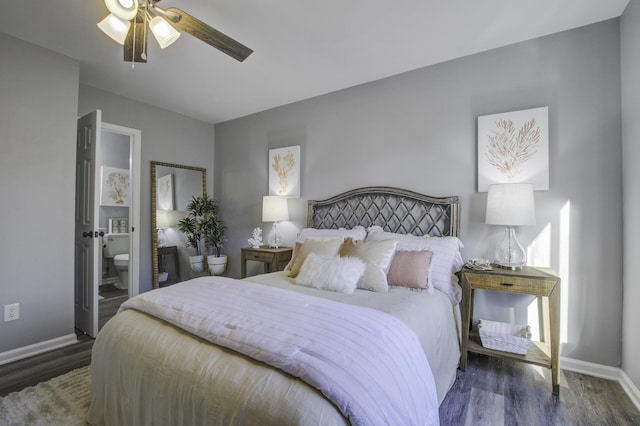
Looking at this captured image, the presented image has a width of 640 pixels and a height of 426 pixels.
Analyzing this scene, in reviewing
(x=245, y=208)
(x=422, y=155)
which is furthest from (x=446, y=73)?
(x=245, y=208)

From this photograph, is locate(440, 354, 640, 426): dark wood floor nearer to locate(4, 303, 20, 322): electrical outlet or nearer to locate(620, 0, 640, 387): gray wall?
locate(620, 0, 640, 387): gray wall

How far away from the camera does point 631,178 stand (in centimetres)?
204

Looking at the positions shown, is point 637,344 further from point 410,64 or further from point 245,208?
point 245,208

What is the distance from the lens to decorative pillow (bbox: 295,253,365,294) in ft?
6.97

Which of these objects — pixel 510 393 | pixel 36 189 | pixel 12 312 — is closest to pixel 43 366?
pixel 12 312

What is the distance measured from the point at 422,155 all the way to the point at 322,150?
4.05 ft

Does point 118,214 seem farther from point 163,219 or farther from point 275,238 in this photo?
point 275,238

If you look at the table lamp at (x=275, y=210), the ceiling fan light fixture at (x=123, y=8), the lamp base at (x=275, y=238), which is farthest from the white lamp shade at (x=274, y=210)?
the ceiling fan light fixture at (x=123, y=8)

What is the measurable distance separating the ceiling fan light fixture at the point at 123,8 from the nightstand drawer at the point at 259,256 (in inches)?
96.8

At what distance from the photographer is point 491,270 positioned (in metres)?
2.26

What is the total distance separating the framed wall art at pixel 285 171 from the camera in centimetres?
389

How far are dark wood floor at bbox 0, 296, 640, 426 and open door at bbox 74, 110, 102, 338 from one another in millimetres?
495

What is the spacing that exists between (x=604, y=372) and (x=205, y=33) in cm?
367

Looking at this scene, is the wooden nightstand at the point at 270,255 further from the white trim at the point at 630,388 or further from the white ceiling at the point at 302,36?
the white trim at the point at 630,388
